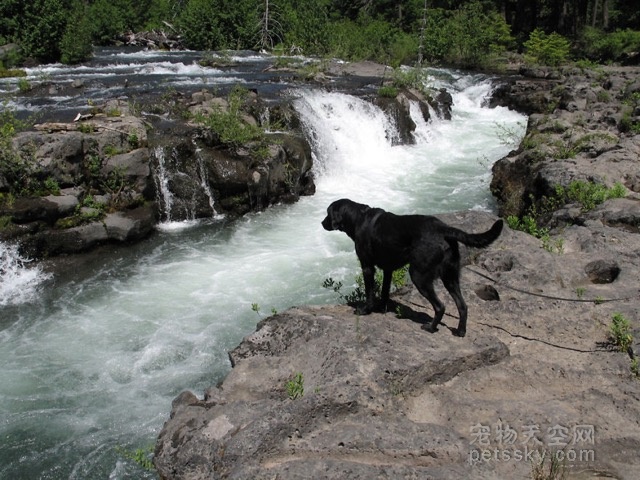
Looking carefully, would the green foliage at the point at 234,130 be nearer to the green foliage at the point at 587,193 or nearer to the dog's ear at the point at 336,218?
the green foliage at the point at 587,193

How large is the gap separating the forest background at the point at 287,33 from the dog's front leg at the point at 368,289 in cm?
2259

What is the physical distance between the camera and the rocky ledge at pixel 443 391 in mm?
3387

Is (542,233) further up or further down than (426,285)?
further down

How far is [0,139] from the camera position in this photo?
30.1 feet

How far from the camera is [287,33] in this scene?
101 ft

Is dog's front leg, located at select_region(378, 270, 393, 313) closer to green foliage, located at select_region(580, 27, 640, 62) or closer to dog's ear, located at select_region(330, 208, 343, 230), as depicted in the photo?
dog's ear, located at select_region(330, 208, 343, 230)

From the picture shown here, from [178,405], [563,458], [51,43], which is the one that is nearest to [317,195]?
[178,405]

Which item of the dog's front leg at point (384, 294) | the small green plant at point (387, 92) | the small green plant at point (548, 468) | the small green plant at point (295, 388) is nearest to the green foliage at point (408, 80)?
the small green plant at point (387, 92)

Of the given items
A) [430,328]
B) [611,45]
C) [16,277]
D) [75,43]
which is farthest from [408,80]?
[611,45]

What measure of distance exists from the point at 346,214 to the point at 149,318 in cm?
395

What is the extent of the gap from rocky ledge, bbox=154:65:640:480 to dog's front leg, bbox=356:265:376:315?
12 cm

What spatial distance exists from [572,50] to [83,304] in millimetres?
37199

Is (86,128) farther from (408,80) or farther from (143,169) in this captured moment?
(408,80)

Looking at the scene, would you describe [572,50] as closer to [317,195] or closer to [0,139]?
[317,195]
